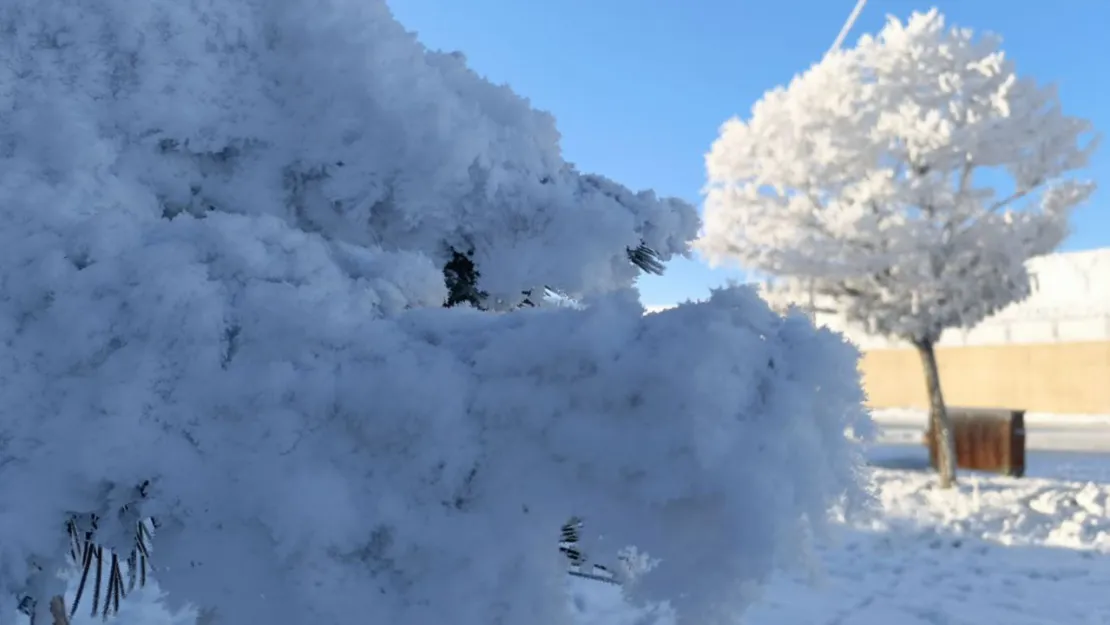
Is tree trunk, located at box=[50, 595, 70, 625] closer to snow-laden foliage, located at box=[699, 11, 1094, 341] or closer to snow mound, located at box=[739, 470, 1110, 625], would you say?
snow mound, located at box=[739, 470, 1110, 625]

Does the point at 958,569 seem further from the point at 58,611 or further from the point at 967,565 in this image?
the point at 58,611

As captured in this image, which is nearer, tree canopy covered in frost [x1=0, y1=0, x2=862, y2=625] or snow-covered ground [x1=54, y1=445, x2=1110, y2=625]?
tree canopy covered in frost [x1=0, y1=0, x2=862, y2=625]

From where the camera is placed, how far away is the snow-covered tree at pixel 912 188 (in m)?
8.29

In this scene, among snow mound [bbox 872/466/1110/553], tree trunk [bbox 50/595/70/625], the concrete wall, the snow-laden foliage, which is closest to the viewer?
tree trunk [bbox 50/595/70/625]

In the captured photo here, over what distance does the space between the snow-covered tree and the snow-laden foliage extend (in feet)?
0.05

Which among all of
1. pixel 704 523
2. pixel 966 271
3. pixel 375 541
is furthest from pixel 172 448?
pixel 966 271

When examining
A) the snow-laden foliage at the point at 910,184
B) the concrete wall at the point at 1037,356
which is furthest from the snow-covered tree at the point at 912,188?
the concrete wall at the point at 1037,356

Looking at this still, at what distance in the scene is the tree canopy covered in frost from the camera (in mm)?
1027

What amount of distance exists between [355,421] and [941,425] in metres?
9.16

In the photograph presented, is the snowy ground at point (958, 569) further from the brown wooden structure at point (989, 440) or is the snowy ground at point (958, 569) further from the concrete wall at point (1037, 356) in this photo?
the concrete wall at point (1037, 356)

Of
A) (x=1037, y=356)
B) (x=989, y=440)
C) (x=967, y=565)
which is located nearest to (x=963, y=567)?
(x=967, y=565)

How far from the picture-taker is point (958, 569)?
214 inches

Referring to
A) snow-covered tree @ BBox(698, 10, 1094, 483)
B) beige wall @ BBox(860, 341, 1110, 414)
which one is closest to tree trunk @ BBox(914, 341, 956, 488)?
snow-covered tree @ BBox(698, 10, 1094, 483)

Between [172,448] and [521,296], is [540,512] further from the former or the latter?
[521,296]
